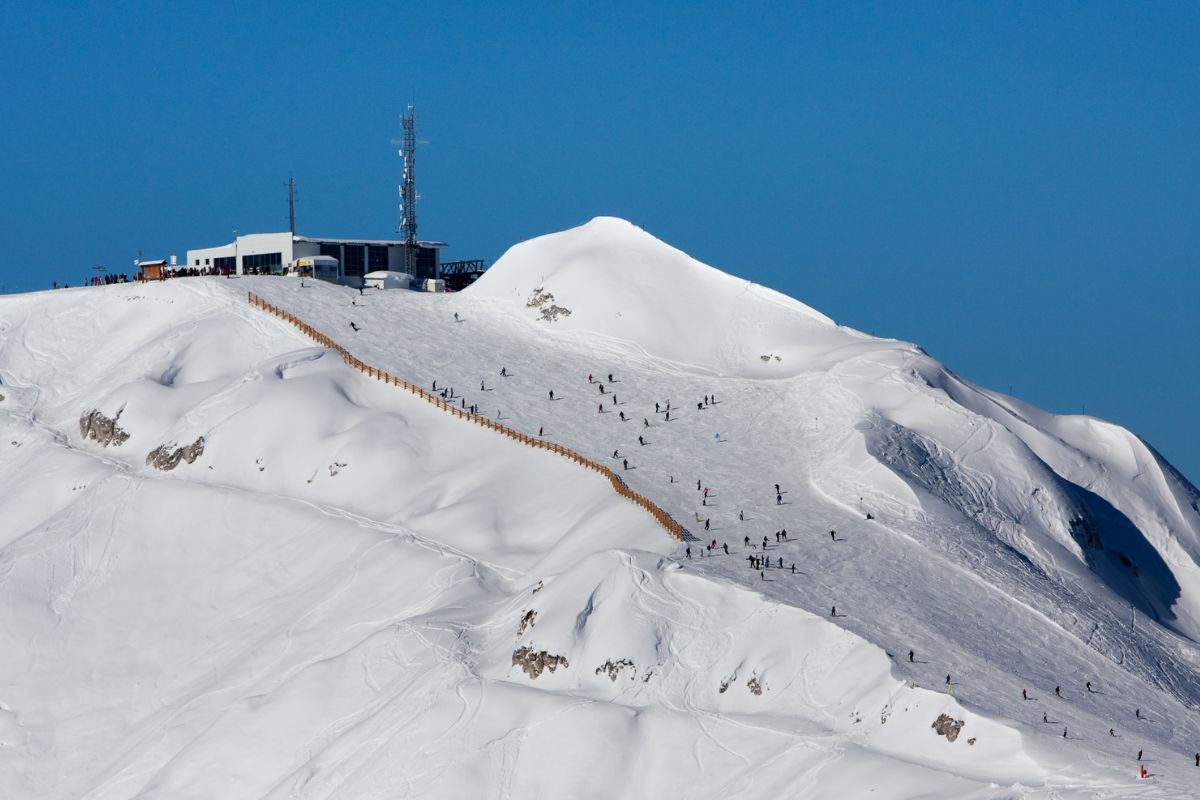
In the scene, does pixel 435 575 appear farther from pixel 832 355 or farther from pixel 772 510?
pixel 832 355

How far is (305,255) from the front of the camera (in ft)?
390

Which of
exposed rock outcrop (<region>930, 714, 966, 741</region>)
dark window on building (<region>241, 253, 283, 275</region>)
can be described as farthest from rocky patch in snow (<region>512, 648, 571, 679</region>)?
dark window on building (<region>241, 253, 283, 275</region>)

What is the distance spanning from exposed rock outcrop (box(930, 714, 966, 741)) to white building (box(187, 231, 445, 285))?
66942mm

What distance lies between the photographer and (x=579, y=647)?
2557 inches

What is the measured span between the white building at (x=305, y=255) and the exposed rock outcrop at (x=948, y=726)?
6694 cm

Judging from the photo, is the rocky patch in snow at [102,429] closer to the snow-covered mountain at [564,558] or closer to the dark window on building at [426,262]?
the snow-covered mountain at [564,558]

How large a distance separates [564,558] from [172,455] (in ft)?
75.3

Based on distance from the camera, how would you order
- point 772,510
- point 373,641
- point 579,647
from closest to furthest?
point 579,647 → point 373,641 → point 772,510

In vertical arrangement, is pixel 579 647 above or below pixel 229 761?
above

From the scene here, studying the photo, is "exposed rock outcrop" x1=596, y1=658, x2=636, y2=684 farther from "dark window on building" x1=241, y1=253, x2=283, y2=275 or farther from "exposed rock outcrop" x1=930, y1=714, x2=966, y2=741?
"dark window on building" x1=241, y1=253, x2=283, y2=275

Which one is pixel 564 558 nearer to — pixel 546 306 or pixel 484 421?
pixel 484 421

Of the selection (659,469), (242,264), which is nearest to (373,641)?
(659,469)

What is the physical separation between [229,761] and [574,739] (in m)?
13.7

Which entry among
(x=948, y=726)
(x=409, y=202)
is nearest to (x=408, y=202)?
(x=409, y=202)
